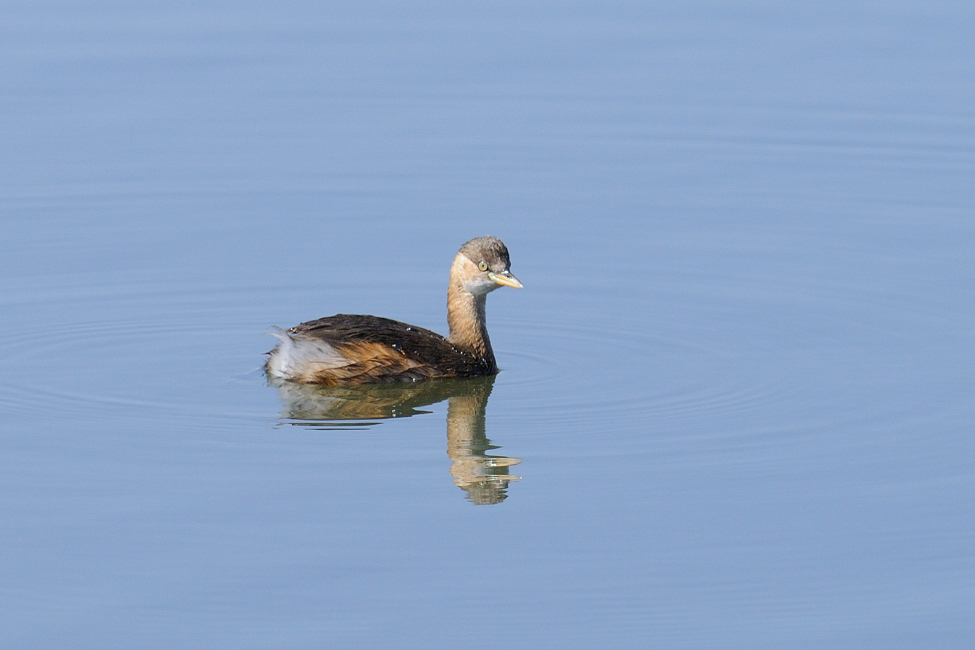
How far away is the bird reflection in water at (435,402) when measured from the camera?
31.8ft

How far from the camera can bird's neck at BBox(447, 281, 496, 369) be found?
11844 millimetres

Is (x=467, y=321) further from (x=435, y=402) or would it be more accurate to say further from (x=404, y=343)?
(x=435, y=402)

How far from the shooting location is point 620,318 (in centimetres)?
1250

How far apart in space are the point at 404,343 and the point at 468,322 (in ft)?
1.85

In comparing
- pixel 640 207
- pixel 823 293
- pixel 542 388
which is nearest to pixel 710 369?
pixel 542 388

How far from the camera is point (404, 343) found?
11.5 m

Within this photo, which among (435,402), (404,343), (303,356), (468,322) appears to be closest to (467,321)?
(468,322)

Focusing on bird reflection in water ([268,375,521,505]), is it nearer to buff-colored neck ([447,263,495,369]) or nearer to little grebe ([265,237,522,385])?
little grebe ([265,237,522,385])

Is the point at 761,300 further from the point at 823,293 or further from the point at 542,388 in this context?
the point at 542,388

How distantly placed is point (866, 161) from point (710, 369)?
15.7 ft

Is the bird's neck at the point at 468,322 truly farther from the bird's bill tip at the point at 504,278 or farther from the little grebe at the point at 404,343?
the bird's bill tip at the point at 504,278

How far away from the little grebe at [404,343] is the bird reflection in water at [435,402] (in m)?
0.07

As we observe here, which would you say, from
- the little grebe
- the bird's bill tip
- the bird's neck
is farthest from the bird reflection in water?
the bird's bill tip

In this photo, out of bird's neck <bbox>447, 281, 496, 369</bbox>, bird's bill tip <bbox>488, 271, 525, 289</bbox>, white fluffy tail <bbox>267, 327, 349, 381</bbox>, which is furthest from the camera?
bird's neck <bbox>447, 281, 496, 369</bbox>
